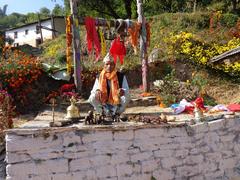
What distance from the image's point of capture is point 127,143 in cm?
600

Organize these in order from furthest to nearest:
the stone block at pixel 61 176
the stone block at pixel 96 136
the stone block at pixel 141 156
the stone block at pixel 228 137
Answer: the stone block at pixel 228 137 < the stone block at pixel 141 156 < the stone block at pixel 96 136 < the stone block at pixel 61 176

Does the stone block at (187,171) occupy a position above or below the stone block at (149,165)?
below

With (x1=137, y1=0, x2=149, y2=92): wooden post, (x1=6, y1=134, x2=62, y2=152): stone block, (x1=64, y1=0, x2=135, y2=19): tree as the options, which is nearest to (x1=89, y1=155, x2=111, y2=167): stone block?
(x1=6, y1=134, x2=62, y2=152): stone block

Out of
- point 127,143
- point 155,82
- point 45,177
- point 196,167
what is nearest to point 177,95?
point 155,82

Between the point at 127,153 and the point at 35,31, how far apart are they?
87.1ft

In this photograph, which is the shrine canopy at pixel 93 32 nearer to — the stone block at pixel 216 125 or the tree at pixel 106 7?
the stone block at pixel 216 125

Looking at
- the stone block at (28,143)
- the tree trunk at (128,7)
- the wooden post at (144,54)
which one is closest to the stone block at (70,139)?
the stone block at (28,143)

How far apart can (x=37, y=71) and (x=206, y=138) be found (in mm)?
5107

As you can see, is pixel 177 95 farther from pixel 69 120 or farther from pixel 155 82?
pixel 69 120

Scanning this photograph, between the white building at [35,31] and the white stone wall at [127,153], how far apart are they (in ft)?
72.4

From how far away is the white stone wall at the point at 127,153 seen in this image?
17.8 ft

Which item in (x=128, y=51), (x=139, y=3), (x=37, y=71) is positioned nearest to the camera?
(x=37, y=71)

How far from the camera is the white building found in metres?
28.7

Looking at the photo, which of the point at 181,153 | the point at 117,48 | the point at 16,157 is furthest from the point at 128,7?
the point at 16,157
